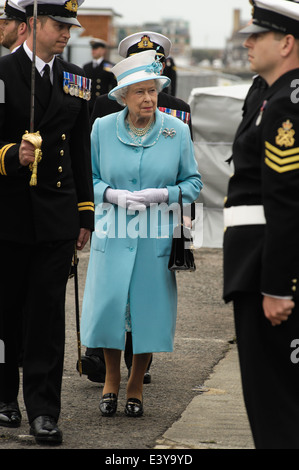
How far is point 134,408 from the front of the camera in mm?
5508

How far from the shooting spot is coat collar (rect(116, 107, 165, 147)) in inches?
222

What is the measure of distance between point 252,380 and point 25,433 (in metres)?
1.69

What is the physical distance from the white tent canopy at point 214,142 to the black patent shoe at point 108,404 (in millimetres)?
6189

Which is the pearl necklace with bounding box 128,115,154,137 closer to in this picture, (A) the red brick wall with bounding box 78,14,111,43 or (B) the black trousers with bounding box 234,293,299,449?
(B) the black trousers with bounding box 234,293,299,449

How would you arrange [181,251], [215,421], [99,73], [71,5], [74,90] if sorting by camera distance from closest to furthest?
[71,5] < [74,90] < [215,421] < [181,251] < [99,73]

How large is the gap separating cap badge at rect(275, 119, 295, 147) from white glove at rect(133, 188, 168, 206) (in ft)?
6.56

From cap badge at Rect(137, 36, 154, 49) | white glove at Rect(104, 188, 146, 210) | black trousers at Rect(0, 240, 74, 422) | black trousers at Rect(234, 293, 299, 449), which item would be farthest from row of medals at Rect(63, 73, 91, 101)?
black trousers at Rect(234, 293, 299, 449)

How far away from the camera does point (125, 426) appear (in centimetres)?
528

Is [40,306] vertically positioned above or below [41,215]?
below

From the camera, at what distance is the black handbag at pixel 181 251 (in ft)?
18.0

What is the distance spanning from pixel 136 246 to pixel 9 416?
Answer: 3.68 ft

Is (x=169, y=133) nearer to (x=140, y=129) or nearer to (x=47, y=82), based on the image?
(x=140, y=129)

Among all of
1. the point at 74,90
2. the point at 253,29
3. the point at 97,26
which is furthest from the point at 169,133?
the point at 97,26
